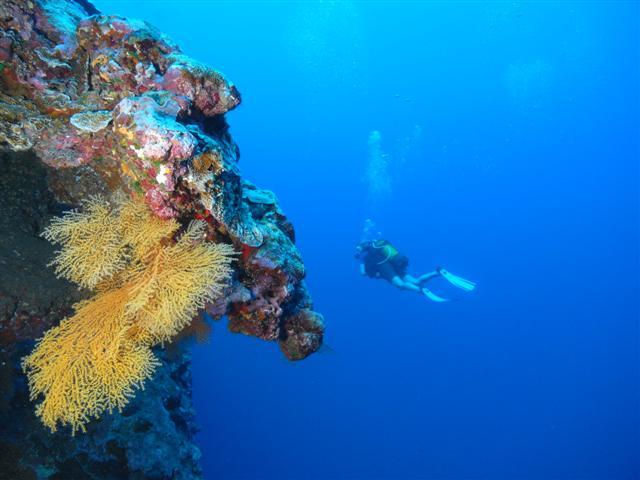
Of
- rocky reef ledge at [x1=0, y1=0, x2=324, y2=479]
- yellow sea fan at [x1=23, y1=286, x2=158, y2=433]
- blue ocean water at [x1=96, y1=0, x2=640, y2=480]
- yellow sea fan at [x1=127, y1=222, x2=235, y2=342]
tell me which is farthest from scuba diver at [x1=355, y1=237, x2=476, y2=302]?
blue ocean water at [x1=96, y1=0, x2=640, y2=480]

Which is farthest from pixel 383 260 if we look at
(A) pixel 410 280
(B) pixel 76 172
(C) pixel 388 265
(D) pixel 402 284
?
(B) pixel 76 172

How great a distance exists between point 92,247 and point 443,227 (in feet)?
247

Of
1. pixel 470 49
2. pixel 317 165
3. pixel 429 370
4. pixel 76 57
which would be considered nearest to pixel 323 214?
pixel 317 165

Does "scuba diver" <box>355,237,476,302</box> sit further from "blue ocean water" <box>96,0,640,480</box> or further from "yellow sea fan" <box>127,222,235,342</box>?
"blue ocean water" <box>96,0,640,480</box>

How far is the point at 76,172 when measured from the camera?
3131mm

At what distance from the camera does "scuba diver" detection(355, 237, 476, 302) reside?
14.1 meters

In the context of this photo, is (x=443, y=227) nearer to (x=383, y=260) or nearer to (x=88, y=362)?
(x=383, y=260)

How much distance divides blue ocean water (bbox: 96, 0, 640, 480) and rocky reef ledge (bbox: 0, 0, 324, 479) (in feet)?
61.7

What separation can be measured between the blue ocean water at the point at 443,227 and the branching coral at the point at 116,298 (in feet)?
63.9

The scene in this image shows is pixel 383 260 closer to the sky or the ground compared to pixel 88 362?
closer to the sky

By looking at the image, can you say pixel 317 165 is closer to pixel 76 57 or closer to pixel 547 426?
pixel 547 426

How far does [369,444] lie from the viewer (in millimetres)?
26609

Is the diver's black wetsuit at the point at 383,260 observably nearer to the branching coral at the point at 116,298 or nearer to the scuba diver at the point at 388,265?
the scuba diver at the point at 388,265

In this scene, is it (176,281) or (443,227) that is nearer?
(176,281)
